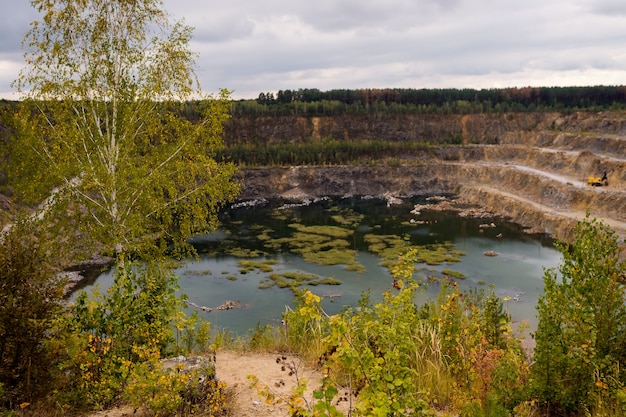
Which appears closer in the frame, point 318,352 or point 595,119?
point 318,352

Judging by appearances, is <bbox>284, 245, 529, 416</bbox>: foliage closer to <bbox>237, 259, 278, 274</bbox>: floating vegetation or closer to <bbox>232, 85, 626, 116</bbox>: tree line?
<bbox>237, 259, 278, 274</bbox>: floating vegetation

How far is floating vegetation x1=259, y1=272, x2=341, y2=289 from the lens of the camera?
32.2 meters

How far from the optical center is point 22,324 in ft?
25.5

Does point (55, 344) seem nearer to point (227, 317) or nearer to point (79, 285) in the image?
point (227, 317)

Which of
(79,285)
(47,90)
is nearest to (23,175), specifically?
(47,90)

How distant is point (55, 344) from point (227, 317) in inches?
742

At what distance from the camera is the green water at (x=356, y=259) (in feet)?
93.4

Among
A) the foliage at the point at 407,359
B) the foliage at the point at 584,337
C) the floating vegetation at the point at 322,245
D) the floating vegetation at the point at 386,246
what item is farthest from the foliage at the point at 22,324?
the floating vegetation at the point at 386,246

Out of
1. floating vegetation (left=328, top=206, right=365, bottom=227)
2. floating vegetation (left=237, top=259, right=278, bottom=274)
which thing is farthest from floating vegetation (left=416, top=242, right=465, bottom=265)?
floating vegetation (left=328, top=206, right=365, bottom=227)

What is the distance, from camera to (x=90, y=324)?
916 cm

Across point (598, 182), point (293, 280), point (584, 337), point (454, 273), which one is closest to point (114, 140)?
point (584, 337)

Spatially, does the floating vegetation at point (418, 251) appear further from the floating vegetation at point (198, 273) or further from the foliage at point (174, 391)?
the foliage at point (174, 391)

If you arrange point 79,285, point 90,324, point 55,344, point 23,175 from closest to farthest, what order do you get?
point 55,344, point 90,324, point 23,175, point 79,285

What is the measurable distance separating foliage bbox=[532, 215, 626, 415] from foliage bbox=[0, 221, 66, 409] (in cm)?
823
